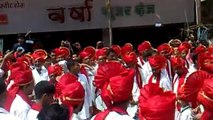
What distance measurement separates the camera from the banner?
17641 mm

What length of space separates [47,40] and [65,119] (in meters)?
14.4

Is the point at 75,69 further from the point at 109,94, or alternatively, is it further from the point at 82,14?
the point at 82,14

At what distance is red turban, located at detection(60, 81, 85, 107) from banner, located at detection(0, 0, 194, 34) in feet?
40.4

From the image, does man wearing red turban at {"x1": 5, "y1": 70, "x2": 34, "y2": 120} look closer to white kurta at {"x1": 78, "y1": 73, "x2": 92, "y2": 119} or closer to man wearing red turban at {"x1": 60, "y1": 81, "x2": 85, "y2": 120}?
man wearing red turban at {"x1": 60, "y1": 81, "x2": 85, "y2": 120}

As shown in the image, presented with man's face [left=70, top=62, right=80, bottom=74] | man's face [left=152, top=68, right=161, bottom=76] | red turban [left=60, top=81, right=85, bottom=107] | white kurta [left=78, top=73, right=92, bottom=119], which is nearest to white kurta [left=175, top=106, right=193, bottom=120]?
red turban [left=60, top=81, right=85, bottom=107]

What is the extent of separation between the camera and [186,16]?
19094 mm

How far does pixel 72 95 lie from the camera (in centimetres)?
544

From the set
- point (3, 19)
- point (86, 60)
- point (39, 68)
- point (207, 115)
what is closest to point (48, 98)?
point (207, 115)

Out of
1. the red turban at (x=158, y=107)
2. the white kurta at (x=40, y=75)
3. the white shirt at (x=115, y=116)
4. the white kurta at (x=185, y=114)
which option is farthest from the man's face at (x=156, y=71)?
the red turban at (x=158, y=107)

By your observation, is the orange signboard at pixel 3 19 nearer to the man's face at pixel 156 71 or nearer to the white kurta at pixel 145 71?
the white kurta at pixel 145 71

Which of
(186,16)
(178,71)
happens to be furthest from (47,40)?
(178,71)

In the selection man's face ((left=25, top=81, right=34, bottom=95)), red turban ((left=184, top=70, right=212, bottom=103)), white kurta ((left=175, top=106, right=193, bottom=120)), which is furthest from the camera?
man's face ((left=25, top=81, right=34, bottom=95))

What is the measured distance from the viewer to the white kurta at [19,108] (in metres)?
6.01

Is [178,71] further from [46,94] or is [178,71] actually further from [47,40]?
[47,40]
